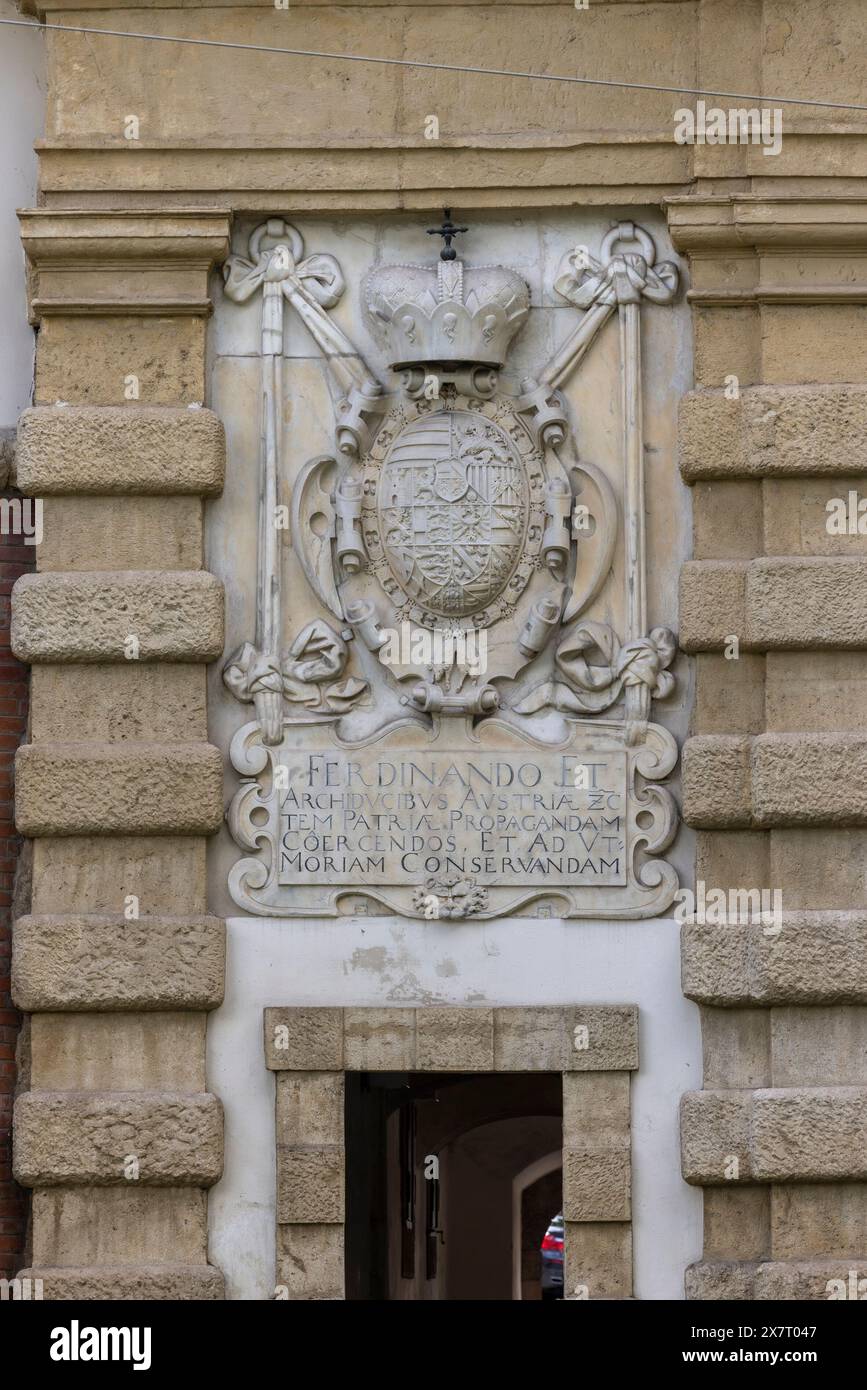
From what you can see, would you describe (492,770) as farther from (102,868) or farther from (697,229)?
(697,229)

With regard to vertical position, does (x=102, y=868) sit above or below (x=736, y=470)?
below

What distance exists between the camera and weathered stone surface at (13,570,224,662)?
9820mm

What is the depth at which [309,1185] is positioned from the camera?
31.5 feet

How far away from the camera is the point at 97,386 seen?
10016 mm

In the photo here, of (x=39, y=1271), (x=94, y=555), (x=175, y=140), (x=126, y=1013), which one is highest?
(x=175, y=140)

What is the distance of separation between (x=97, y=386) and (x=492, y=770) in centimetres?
219

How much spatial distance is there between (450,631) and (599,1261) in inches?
98.8

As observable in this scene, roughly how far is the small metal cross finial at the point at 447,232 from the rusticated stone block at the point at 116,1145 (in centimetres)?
349

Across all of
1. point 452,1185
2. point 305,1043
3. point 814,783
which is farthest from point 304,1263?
point 452,1185

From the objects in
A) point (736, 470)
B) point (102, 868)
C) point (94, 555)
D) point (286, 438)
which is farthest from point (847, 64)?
point (102, 868)

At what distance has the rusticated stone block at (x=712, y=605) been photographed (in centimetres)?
977

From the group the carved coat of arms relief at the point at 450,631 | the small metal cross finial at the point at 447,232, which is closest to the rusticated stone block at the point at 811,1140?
the carved coat of arms relief at the point at 450,631

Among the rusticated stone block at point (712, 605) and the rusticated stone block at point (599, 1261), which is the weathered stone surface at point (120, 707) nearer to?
the rusticated stone block at point (712, 605)

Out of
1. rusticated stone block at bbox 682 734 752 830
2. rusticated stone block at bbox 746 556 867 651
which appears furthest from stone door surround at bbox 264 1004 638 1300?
rusticated stone block at bbox 746 556 867 651
